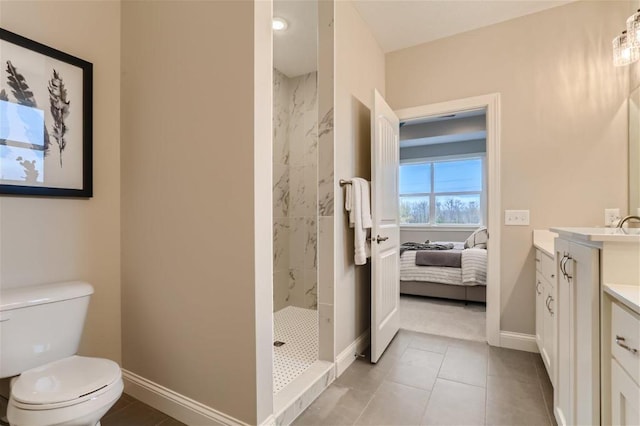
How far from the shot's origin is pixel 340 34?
85.5 inches

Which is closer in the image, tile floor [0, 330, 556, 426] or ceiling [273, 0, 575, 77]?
tile floor [0, 330, 556, 426]

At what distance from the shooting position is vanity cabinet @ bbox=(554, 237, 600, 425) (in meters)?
1.00

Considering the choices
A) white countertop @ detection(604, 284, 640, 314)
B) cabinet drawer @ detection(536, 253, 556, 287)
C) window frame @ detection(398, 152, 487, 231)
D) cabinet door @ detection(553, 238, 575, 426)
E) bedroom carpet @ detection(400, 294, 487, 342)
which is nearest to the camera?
white countertop @ detection(604, 284, 640, 314)

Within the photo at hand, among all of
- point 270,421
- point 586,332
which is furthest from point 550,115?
Result: point 270,421

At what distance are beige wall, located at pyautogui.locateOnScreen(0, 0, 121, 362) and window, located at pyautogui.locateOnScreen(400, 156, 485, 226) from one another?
19.0ft

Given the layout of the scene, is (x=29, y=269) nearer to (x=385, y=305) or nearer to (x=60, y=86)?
(x=60, y=86)

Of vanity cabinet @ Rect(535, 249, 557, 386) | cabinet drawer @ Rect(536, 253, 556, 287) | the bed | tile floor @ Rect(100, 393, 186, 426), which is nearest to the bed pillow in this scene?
the bed

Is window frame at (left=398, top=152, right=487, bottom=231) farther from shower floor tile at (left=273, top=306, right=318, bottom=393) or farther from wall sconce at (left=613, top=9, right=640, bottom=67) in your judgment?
wall sconce at (left=613, top=9, right=640, bottom=67)

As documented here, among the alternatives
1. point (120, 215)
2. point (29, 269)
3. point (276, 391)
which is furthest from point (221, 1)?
point (276, 391)

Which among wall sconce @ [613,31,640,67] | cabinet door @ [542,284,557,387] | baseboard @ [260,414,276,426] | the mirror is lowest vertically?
baseboard @ [260,414,276,426]

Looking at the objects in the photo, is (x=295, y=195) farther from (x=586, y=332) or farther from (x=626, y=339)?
(x=626, y=339)

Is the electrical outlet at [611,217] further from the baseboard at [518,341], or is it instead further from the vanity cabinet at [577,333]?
the vanity cabinet at [577,333]

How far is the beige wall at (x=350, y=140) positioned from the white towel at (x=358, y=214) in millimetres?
65

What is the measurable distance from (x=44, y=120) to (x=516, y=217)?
327cm
